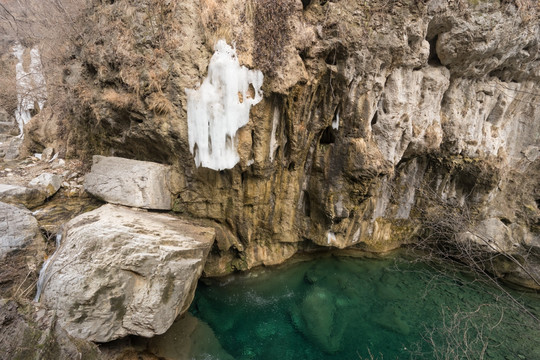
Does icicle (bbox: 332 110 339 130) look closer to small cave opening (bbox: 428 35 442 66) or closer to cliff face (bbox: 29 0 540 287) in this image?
cliff face (bbox: 29 0 540 287)

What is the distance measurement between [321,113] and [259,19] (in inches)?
92.9

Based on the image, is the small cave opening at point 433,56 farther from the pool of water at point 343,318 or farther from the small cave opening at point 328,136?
the pool of water at point 343,318

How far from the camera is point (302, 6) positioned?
193 inches

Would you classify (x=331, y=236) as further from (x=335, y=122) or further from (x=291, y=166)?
(x=335, y=122)

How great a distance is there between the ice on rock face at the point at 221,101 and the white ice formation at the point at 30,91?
781 centimetres

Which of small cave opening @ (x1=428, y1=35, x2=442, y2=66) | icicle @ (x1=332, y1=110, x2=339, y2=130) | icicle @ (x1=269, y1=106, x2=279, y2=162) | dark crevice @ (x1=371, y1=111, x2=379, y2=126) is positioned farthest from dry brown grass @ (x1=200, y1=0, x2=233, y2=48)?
small cave opening @ (x1=428, y1=35, x2=442, y2=66)

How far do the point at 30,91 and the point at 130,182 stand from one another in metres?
7.69

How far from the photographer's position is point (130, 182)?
199 inches

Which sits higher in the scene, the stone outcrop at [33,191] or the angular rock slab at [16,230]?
the stone outcrop at [33,191]

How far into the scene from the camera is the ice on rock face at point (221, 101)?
4.68 meters

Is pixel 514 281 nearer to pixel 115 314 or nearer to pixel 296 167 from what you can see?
pixel 296 167

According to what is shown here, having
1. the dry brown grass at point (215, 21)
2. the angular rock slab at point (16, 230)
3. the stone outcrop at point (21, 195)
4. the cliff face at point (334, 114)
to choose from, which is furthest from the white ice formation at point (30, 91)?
the dry brown grass at point (215, 21)

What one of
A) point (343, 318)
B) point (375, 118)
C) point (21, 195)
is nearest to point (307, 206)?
point (375, 118)

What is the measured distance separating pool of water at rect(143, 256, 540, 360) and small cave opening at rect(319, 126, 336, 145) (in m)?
3.84
